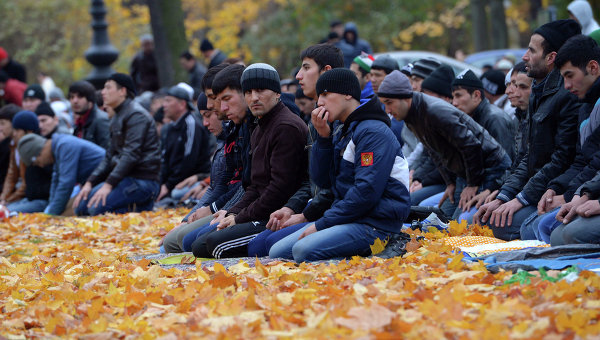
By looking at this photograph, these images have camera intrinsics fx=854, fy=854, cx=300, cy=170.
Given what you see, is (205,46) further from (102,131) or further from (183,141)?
(183,141)

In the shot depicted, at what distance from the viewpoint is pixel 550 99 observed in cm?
734

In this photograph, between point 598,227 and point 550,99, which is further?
point 550,99

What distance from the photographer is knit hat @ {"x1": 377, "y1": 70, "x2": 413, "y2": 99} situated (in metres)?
8.04

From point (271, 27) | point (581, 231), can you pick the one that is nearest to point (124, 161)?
point (581, 231)

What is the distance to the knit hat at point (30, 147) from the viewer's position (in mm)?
12992

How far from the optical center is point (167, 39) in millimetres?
19766

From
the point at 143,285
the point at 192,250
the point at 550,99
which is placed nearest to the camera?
the point at 143,285

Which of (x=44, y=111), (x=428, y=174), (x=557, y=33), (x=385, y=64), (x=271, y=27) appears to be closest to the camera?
(x=557, y=33)

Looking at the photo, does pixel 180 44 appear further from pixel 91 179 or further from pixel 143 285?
pixel 143 285

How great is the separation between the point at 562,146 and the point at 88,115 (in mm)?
8766

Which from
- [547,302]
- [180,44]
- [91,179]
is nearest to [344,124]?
[547,302]

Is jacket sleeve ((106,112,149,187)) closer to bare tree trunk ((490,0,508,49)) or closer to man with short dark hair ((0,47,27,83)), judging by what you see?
man with short dark hair ((0,47,27,83))

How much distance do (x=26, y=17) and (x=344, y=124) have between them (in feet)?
91.4

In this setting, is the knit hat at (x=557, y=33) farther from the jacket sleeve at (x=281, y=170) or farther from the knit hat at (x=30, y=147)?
the knit hat at (x=30, y=147)
